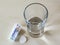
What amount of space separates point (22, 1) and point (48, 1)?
142 millimetres

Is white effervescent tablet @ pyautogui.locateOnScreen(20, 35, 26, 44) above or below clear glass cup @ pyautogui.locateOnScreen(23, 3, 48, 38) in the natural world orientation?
below

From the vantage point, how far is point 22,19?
1062 millimetres

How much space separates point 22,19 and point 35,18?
0.07 m

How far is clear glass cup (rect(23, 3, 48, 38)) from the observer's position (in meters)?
1.00

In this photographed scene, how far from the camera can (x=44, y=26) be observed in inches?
40.2

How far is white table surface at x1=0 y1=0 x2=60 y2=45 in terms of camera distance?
100 cm

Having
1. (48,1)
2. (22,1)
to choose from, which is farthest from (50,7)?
(22,1)

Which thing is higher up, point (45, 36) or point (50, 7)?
point (50, 7)

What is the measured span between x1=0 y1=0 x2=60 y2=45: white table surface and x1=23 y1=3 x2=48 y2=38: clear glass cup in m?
0.03

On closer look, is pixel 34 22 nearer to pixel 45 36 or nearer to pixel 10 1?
pixel 45 36

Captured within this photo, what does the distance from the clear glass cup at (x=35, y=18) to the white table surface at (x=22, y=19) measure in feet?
0.11

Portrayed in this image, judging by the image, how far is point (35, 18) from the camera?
41.3 inches

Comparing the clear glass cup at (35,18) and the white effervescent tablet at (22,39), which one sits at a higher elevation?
the clear glass cup at (35,18)

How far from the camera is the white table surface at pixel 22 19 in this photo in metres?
1.00
